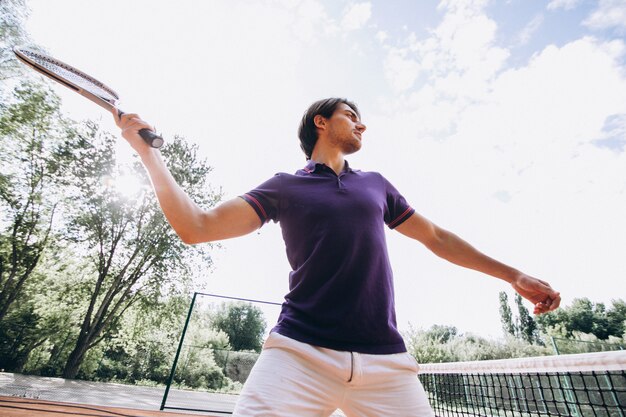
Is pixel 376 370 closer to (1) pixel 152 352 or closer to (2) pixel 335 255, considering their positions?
(2) pixel 335 255

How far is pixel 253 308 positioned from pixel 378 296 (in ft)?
24.7

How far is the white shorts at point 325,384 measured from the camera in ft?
3.57

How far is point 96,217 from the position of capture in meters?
17.6

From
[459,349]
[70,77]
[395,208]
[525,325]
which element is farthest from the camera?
[525,325]

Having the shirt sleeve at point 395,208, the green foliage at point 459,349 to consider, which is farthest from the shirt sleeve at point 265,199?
the green foliage at point 459,349

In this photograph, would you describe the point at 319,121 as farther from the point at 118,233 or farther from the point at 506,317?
the point at 506,317

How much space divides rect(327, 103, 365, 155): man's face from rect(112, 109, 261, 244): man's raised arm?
95cm

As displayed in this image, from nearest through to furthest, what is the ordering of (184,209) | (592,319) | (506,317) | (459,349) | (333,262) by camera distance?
(184,209), (333,262), (459,349), (592,319), (506,317)

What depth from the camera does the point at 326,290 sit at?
1368 millimetres

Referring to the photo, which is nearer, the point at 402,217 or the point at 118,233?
the point at 402,217

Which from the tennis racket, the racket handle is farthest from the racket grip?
the tennis racket

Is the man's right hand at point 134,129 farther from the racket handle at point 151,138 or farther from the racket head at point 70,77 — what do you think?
the racket head at point 70,77

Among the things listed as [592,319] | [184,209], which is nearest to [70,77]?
[184,209]

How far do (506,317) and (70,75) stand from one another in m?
62.3
